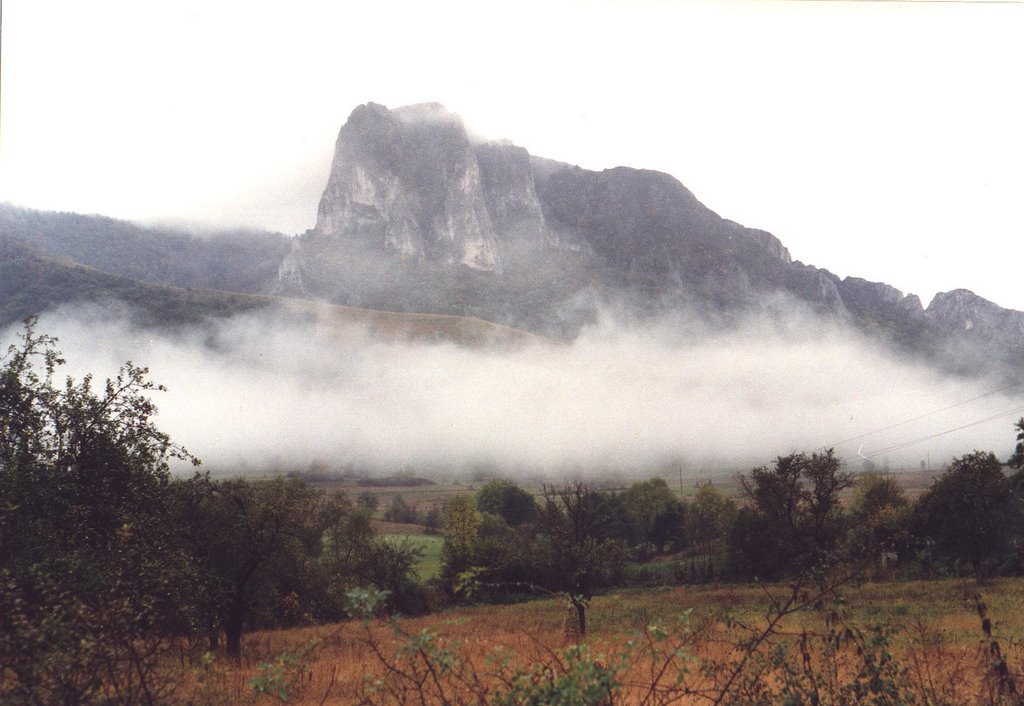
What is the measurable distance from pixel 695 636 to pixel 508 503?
90098 millimetres

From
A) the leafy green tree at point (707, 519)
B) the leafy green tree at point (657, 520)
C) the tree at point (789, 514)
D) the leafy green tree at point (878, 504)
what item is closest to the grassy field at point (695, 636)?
the tree at point (789, 514)

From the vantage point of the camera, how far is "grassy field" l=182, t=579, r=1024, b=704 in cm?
613

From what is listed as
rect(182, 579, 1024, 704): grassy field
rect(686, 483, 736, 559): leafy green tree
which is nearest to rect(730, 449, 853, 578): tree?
rect(182, 579, 1024, 704): grassy field

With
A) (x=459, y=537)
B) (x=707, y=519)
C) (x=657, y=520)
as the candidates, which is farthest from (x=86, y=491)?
(x=657, y=520)

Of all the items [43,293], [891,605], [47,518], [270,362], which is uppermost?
[43,293]

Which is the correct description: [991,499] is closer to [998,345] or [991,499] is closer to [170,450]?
[170,450]

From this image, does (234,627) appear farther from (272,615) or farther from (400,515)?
(400,515)

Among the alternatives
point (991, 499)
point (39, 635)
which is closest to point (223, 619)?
Result: point (39, 635)

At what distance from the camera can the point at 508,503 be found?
92.6 meters

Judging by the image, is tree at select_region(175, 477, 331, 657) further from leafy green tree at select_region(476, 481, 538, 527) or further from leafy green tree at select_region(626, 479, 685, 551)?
leafy green tree at select_region(476, 481, 538, 527)

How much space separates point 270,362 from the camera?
144 m

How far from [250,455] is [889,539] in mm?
99343

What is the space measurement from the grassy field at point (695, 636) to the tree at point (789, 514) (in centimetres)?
596

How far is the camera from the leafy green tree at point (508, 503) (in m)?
91.4
